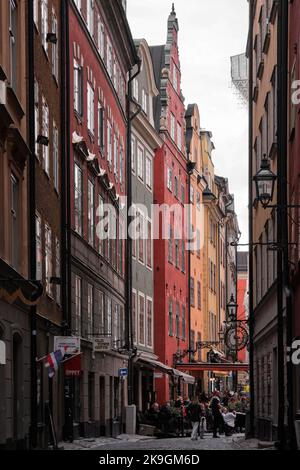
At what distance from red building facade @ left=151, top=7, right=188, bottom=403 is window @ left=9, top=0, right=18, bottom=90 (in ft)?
111

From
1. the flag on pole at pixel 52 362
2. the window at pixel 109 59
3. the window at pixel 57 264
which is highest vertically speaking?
the window at pixel 109 59

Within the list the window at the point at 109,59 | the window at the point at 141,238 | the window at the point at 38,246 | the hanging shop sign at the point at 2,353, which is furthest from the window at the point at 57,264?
the window at the point at 141,238

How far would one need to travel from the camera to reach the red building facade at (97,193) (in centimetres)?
3481

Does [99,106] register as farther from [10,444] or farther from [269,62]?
[10,444]

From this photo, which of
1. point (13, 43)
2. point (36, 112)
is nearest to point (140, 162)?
point (36, 112)

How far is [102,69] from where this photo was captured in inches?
1631

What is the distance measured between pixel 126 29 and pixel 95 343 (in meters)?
15.8

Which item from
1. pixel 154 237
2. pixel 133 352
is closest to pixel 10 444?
pixel 133 352

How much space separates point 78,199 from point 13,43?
482 inches

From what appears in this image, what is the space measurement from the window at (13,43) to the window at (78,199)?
10.9 meters

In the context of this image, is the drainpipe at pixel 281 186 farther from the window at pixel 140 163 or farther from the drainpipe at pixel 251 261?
the window at pixel 140 163

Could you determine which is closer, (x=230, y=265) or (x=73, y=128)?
(x=73, y=128)

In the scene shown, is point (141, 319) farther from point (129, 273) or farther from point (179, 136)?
point (179, 136)

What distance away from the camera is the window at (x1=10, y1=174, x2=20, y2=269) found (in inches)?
912
